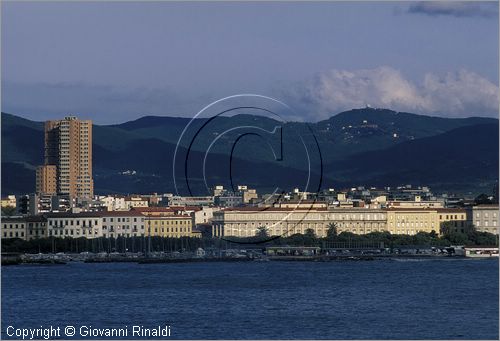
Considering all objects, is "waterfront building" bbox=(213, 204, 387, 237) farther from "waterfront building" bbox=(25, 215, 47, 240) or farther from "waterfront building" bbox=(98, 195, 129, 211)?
"waterfront building" bbox=(98, 195, 129, 211)

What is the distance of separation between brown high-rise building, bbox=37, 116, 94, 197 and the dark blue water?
210ft

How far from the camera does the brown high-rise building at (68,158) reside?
11538cm

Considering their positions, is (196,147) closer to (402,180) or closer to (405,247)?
(402,180)

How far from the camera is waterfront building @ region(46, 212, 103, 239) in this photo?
74.9 meters

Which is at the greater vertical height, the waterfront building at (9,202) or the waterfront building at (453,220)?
the waterfront building at (9,202)

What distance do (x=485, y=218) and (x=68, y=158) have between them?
4379 centimetres

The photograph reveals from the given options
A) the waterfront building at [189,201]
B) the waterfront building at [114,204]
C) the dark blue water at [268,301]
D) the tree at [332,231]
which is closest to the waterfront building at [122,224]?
the tree at [332,231]

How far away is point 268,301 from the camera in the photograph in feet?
110

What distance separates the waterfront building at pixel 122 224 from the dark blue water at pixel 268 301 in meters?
23.7

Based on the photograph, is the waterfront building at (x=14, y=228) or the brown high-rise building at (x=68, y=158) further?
the brown high-rise building at (x=68, y=158)

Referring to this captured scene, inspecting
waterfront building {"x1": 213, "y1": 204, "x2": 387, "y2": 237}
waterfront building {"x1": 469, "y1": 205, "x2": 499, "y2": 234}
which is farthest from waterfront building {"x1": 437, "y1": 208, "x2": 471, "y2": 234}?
waterfront building {"x1": 213, "y1": 204, "x2": 387, "y2": 237}

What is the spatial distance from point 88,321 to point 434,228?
5180 centimetres

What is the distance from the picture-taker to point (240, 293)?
120ft

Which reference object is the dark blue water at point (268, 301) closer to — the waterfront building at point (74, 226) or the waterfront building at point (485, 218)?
the waterfront building at point (74, 226)
